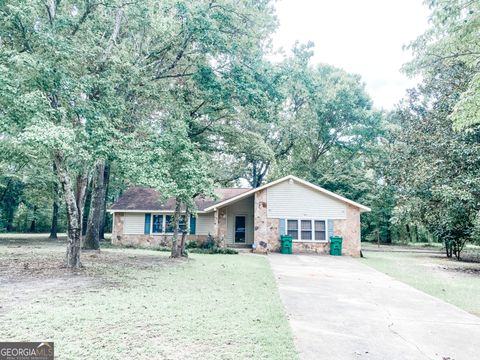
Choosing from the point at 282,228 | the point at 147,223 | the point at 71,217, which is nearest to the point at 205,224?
the point at 147,223

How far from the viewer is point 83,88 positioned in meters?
8.85

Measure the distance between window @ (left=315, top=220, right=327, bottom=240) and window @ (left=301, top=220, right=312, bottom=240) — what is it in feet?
1.11

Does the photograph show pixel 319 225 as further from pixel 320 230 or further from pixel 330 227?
pixel 330 227

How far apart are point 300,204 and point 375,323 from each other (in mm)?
13384

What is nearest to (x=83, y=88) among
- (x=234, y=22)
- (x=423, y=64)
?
(x=234, y=22)

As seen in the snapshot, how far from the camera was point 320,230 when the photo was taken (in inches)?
735

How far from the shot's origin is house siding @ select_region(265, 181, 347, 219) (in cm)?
1862

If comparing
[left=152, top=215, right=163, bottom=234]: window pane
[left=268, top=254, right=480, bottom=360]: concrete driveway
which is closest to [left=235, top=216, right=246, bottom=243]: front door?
[left=152, top=215, right=163, bottom=234]: window pane

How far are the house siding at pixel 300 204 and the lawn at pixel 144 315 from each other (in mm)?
9462

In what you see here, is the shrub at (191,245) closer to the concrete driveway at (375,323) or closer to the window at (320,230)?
the window at (320,230)

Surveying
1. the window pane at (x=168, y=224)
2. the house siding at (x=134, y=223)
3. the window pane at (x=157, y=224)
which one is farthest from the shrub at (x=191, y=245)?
→ the house siding at (x=134, y=223)

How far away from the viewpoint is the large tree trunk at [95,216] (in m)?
16.6

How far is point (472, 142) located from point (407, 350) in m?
12.5

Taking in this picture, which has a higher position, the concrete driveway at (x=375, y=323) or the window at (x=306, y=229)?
the window at (x=306, y=229)
